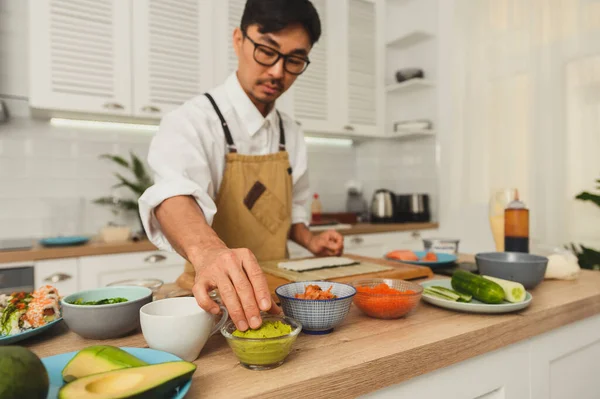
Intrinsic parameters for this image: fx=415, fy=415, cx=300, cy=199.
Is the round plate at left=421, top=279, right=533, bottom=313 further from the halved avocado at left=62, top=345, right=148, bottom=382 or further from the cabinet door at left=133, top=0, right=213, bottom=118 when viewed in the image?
the cabinet door at left=133, top=0, right=213, bottom=118

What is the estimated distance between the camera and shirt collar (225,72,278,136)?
142cm

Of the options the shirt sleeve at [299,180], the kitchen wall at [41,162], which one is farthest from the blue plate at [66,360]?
the kitchen wall at [41,162]

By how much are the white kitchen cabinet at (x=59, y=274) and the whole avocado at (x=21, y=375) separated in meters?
1.64

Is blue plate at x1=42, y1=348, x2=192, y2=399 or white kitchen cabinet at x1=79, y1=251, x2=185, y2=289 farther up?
blue plate at x1=42, y1=348, x2=192, y2=399

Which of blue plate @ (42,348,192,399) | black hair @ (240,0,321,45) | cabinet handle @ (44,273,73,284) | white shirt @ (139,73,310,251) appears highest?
black hair @ (240,0,321,45)

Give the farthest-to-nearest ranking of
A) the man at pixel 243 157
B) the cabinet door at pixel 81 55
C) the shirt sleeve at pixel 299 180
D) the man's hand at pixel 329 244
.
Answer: the cabinet door at pixel 81 55 < the shirt sleeve at pixel 299 180 < the man's hand at pixel 329 244 < the man at pixel 243 157

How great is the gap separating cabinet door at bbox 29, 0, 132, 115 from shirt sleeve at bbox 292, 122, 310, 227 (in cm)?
117

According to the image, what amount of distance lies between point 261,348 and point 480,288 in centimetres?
54

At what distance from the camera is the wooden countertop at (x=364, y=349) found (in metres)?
0.58

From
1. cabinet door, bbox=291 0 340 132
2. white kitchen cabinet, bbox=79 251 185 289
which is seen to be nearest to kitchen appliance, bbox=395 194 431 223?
cabinet door, bbox=291 0 340 132

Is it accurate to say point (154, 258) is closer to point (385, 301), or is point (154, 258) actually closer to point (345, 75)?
point (385, 301)

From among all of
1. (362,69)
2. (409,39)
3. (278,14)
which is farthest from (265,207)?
(409,39)

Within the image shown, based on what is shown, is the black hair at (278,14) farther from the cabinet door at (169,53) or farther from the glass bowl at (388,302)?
the cabinet door at (169,53)

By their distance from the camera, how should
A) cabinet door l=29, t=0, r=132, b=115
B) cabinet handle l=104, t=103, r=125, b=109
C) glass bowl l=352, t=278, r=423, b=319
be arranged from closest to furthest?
glass bowl l=352, t=278, r=423, b=319 → cabinet door l=29, t=0, r=132, b=115 → cabinet handle l=104, t=103, r=125, b=109
